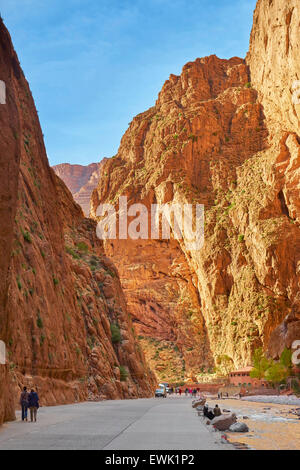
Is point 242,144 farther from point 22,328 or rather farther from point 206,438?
point 206,438

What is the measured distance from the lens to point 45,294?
29547mm

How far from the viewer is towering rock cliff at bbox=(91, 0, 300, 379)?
236 ft

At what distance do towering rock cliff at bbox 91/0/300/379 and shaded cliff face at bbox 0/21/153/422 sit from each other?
2214cm

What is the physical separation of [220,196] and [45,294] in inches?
2582

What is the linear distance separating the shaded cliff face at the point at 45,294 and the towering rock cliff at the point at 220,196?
22139mm

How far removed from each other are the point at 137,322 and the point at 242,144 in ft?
127

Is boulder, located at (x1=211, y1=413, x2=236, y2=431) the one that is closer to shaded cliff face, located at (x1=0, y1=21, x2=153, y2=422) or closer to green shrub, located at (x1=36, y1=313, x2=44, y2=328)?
shaded cliff face, located at (x1=0, y1=21, x2=153, y2=422)

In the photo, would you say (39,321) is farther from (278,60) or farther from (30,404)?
(278,60)

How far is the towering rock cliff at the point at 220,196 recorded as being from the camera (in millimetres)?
71875

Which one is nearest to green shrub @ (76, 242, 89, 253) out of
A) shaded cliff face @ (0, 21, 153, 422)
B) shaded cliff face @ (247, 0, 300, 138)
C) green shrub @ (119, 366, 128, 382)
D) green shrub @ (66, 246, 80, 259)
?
shaded cliff face @ (0, 21, 153, 422)

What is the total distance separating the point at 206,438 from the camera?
411 inches

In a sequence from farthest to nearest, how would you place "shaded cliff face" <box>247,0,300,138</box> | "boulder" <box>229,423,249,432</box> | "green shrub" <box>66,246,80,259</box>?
"shaded cliff face" <box>247,0,300,138</box>
"green shrub" <box>66,246,80,259</box>
"boulder" <box>229,423,249,432</box>

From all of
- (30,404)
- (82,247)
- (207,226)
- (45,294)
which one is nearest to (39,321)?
(45,294)

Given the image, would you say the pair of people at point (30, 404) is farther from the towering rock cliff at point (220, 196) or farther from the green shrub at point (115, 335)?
the towering rock cliff at point (220, 196)
